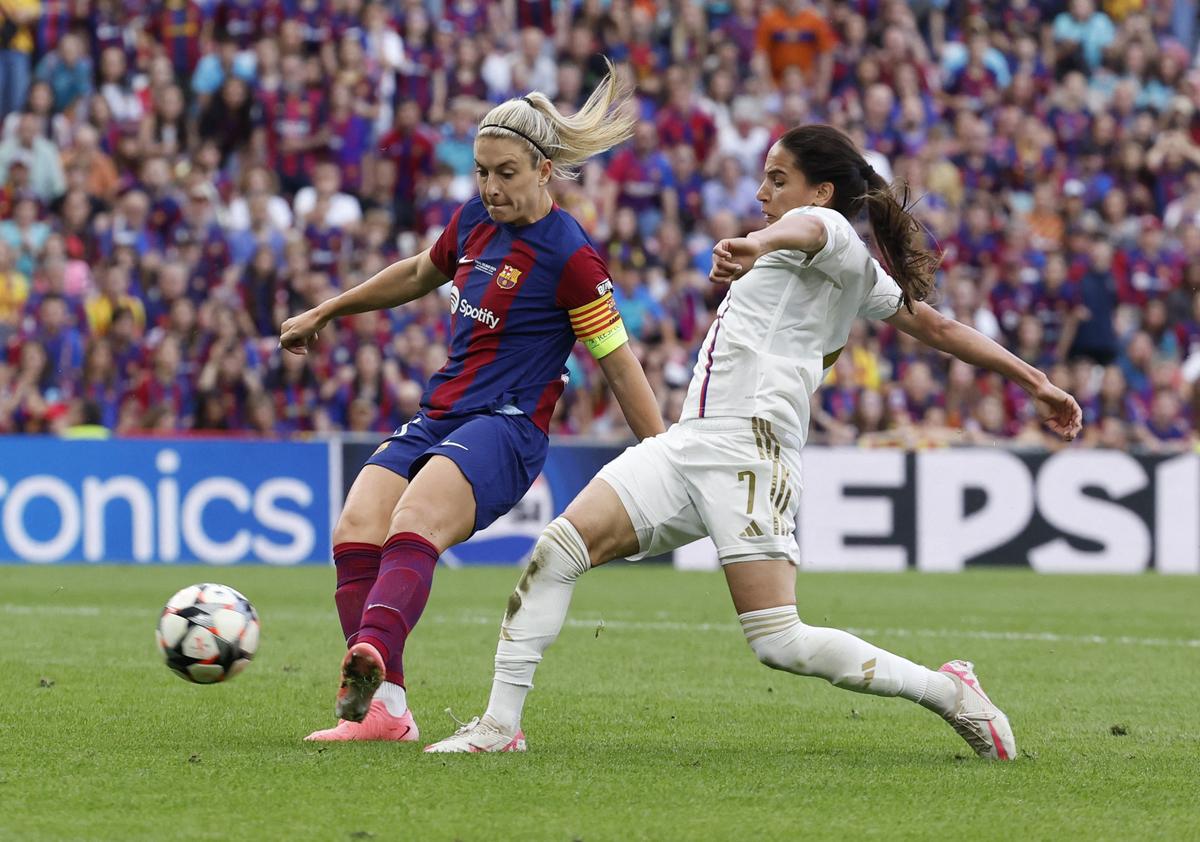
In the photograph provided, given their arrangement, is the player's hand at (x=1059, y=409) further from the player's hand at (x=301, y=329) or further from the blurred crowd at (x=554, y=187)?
the blurred crowd at (x=554, y=187)

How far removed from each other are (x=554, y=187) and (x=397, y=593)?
42.7ft

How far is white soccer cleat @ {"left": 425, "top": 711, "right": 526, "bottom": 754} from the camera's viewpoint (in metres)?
5.80

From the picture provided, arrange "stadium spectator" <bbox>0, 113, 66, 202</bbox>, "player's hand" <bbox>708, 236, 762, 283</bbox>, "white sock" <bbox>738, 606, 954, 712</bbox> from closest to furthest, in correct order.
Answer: "player's hand" <bbox>708, 236, 762, 283</bbox> → "white sock" <bbox>738, 606, 954, 712</bbox> → "stadium spectator" <bbox>0, 113, 66, 202</bbox>

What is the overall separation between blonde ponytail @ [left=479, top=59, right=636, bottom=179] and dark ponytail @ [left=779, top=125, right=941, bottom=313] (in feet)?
2.19

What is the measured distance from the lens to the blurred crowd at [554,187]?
16984mm

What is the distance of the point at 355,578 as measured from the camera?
621 cm

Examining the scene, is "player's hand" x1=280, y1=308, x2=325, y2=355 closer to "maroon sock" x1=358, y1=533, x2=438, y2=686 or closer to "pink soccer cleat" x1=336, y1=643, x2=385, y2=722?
"maroon sock" x1=358, y1=533, x2=438, y2=686

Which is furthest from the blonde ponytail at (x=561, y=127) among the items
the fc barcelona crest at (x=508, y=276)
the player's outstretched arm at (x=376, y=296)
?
the player's outstretched arm at (x=376, y=296)

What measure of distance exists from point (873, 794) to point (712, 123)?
15709mm

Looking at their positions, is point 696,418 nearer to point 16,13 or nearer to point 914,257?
point 914,257

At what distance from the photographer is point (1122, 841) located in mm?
4609

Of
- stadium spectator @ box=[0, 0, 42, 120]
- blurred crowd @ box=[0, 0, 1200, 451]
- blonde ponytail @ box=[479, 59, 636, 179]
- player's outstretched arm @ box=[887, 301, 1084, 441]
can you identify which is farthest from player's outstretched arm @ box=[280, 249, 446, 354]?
stadium spectator @ box=[0, 0, 42, 120]

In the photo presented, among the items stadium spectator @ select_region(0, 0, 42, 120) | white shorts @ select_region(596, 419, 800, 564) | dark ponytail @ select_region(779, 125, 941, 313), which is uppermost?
stadium spectator @ select_region(0, 0, 42, 120)

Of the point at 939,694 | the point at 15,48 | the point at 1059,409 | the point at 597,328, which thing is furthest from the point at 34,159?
the point at 939,694
